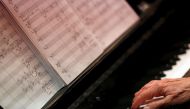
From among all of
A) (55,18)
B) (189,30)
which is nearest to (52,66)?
(55,18)

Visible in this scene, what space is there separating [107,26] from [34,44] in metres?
0.54

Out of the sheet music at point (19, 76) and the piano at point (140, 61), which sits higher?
the sheet music at point (19, 76)

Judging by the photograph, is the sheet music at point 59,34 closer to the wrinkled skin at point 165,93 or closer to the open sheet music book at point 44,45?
the open sheet music book at point 44,45

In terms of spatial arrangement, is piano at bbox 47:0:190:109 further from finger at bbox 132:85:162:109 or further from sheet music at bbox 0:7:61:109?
finger at bbox 132:85:162:109

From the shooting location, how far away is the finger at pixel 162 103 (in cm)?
150

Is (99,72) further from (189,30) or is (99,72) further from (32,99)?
(189,30)

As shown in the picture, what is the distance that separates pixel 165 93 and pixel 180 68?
1.95 feet

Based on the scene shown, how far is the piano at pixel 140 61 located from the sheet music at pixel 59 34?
3.6 inches

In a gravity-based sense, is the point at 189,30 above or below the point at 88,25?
below

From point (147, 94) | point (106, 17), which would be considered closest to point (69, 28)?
point (106, 17)

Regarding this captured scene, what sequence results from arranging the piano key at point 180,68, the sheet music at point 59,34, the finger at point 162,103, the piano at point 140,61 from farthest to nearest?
the piano key at point 180,68 < the piano at point 140,61 < the sheet music at point 59,34 < the finger at point 162,103

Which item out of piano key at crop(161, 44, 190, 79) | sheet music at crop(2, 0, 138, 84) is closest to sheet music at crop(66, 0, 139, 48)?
sheet music at crop(2, 0, 138, 84)

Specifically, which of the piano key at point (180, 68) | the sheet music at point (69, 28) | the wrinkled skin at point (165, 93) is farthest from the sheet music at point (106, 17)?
the wrinkled skin at point (165, 93)

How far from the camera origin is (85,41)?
1869 millimetres
